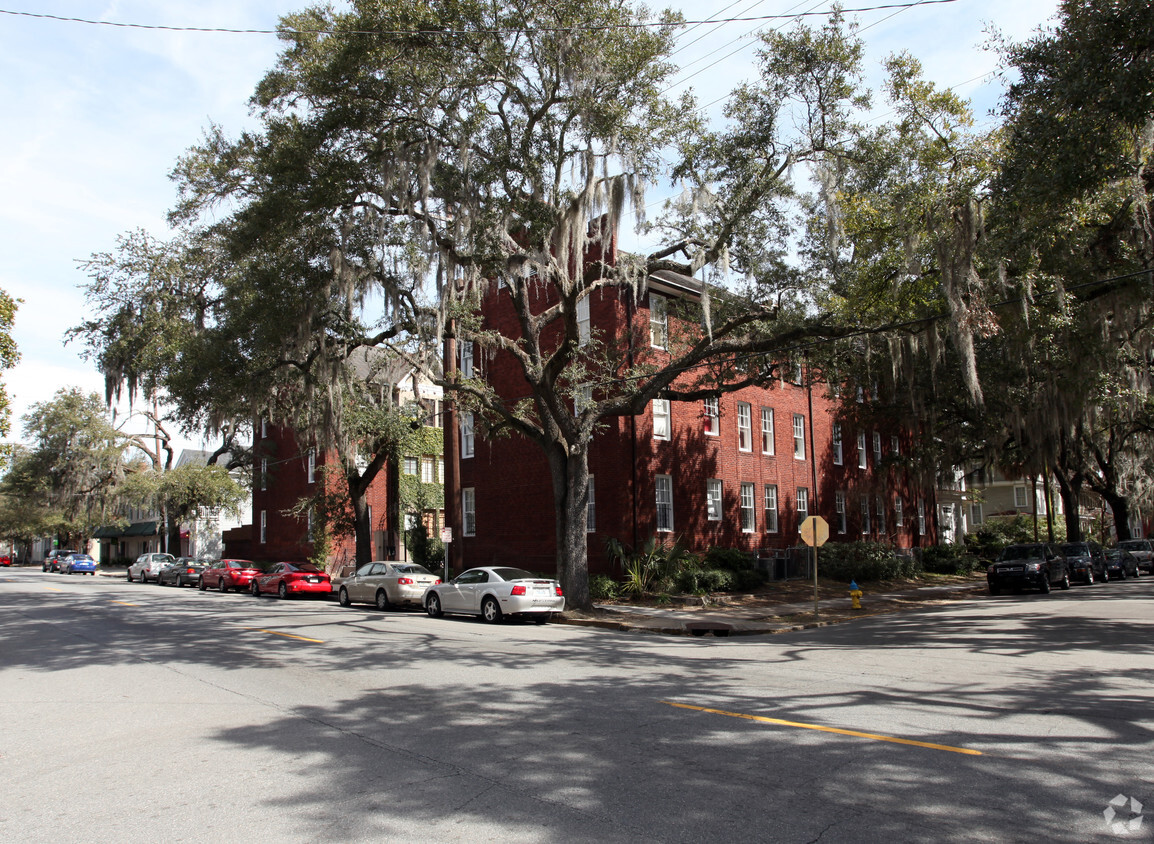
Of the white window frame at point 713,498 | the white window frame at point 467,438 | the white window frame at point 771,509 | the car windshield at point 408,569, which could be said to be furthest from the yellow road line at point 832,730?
the white window frame at point 467,438

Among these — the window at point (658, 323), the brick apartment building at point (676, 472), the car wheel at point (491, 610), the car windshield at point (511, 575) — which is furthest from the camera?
the brick apartment building at point (676, 472)

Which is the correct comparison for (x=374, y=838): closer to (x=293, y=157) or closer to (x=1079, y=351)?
(x=293, y=157)

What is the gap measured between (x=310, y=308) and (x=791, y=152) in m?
11.5

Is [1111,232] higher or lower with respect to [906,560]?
higher

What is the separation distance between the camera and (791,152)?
56.6 ft

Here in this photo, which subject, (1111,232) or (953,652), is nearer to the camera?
(953,652)

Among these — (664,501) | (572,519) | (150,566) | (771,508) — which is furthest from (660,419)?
(150,566)

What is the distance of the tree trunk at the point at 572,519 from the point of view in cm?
2102

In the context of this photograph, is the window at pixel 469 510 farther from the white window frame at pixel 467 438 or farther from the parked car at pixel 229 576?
the parked car at pixel 229 576

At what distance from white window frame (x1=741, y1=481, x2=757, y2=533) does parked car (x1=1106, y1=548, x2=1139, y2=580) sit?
17580 millimetres

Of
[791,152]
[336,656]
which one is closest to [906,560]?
[791,152]

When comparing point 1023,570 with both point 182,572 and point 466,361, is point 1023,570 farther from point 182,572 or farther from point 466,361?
point 182,572

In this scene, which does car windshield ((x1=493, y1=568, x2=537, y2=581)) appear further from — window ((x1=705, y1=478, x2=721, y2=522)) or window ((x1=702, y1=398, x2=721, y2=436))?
window ((x1=702, y1=398, x2=721, y2=436))

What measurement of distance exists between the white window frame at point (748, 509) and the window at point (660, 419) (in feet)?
16.5
